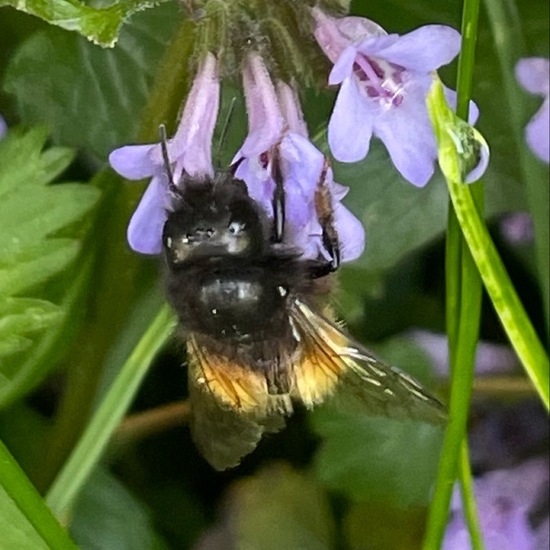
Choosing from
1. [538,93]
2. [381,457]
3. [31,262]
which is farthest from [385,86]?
[381,457]

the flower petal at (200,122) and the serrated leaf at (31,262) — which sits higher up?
the flower petal at (200,122)

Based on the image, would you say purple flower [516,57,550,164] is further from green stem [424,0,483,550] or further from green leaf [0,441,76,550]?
green leaf [0,441,76,550]

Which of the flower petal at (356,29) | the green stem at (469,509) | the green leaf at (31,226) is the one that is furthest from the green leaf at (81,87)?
the green stem at (469,509)

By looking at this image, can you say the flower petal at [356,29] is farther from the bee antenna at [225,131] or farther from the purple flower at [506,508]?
the purple flower at [506,508]

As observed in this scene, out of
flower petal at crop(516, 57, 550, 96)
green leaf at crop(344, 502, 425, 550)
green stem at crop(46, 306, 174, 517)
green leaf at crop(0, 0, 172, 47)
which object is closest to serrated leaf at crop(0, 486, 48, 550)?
green stem at crop(46, 306, 174, 517)

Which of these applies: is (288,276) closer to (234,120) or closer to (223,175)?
(223,175)

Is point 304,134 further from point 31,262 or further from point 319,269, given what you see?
point 31,262
